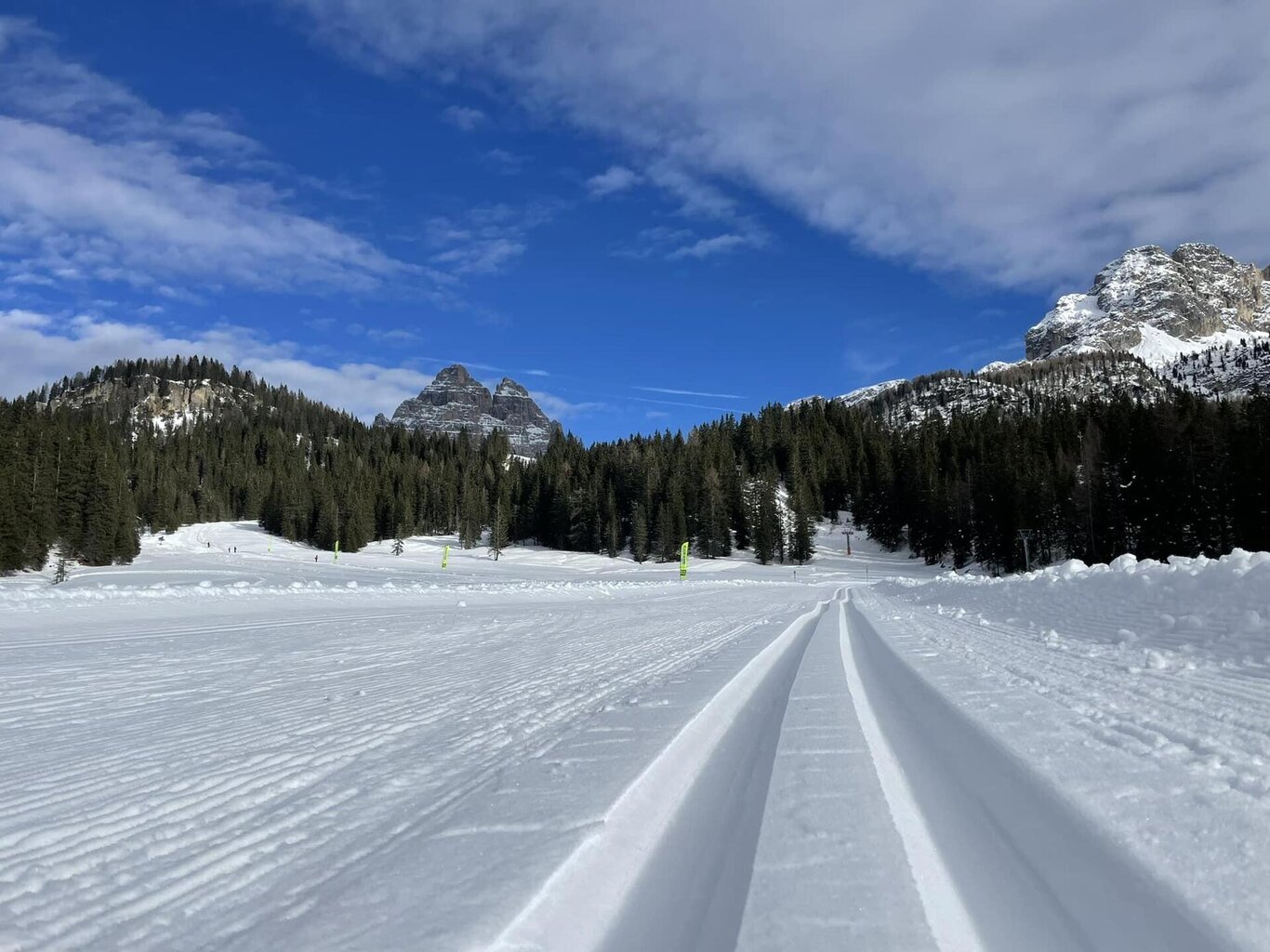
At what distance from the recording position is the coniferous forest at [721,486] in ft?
142

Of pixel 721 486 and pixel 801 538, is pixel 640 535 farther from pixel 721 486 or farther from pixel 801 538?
pixel 801 538

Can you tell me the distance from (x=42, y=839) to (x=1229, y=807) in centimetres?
558

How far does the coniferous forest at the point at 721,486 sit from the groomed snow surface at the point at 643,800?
44.3m

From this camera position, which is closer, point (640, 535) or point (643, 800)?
point (643, 800)

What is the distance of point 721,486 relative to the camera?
83312 millimetres

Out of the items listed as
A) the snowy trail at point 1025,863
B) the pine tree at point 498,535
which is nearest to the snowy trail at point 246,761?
the snowy trail at point 1025,863

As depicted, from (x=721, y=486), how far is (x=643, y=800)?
80.6 m

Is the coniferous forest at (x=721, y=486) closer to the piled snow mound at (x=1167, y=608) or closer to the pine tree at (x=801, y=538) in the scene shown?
the pine tree at (x=801, y=538)

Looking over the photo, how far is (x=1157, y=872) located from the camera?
95.7 inches

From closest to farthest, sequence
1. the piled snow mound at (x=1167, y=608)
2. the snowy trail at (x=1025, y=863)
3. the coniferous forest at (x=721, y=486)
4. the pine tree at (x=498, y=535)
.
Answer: the snowy trail at (x=1025, y=863) → the piled snow mound at (x=1167, y=608) → the coniferous forest at (x=721, y=486) → the pine tree at (x=498, y=535)

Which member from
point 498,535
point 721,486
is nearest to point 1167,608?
point 498,535

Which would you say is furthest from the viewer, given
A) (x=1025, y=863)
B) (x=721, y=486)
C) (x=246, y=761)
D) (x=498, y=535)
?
(x=721, y=486)

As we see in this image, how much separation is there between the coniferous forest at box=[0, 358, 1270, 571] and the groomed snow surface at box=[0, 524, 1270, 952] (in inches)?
1745

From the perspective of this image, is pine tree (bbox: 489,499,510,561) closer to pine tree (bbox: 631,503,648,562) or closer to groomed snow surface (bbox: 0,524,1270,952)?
pine tree (bbox: 631,503,648,562)
